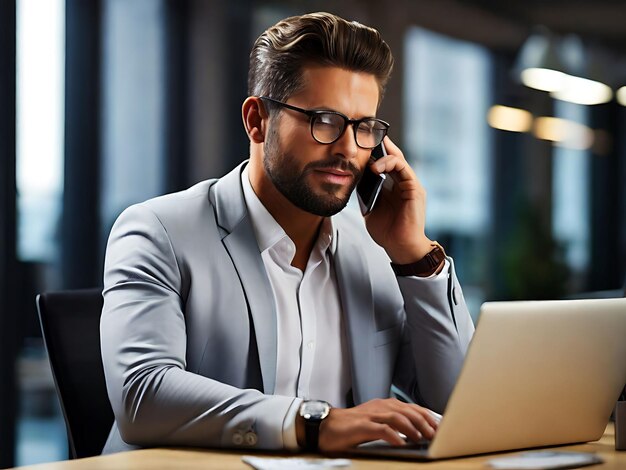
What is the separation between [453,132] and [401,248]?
5013mm

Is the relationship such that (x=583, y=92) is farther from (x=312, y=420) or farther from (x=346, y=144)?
(x=312, y=420)

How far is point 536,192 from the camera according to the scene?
762cm

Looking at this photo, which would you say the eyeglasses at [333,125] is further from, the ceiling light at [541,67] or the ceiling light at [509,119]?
the ceiling light at [509,119]

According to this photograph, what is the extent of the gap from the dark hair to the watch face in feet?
2.42

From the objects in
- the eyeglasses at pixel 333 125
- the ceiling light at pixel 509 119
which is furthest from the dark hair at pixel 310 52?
the ceiling light at pixel 509 119

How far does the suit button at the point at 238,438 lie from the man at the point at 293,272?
0.10 m

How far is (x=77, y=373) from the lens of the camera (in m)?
2.10

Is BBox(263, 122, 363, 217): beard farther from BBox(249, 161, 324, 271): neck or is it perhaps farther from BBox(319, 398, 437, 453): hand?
BBox(319, 398, 437, 453): hand

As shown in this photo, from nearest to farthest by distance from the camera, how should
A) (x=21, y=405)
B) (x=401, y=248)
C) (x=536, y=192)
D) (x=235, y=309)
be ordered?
1. (x=235, y=309)
2. (x=401, y=248)
3. (x=21, y=405)
4. (x=536, y=192)

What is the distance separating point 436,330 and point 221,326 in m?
0.47

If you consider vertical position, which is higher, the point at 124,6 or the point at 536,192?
the point at 124,6

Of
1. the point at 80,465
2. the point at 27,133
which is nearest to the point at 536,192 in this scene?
the point at 27,133

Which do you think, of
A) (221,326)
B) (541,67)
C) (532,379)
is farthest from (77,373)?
(541,67)

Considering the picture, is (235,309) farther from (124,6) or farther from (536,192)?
(536,192)
